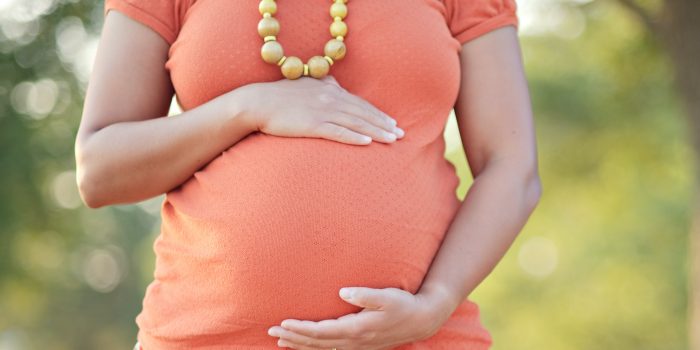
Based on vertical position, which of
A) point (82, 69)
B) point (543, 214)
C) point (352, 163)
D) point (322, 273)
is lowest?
point (543, 214)

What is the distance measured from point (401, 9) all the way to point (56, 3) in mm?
7942

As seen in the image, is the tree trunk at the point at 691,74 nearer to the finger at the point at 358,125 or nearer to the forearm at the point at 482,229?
the forearm at the point at 482,229

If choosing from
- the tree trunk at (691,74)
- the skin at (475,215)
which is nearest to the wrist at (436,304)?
the skin at (475,215)

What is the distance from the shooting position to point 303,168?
1.63m

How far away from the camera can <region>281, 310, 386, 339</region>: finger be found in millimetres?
1539

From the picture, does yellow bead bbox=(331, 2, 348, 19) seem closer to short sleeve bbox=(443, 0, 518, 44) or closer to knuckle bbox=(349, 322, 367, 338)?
short sleeve bbox=(443, 0, 518, 44)

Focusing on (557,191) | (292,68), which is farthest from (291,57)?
(557,191)

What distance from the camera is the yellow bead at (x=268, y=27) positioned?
1.70 m

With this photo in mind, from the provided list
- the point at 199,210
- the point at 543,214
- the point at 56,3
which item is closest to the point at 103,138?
the point at 199,210

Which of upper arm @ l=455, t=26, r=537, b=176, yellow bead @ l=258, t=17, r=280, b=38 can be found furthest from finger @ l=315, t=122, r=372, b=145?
upper arm @ l=455, t=26, r=537, b=176

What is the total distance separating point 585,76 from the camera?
15086 millimetres

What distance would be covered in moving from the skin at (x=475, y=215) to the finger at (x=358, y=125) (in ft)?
0.80

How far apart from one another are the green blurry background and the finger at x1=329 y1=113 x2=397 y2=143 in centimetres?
409

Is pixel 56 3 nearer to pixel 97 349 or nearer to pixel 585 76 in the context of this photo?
pixel 585 76
